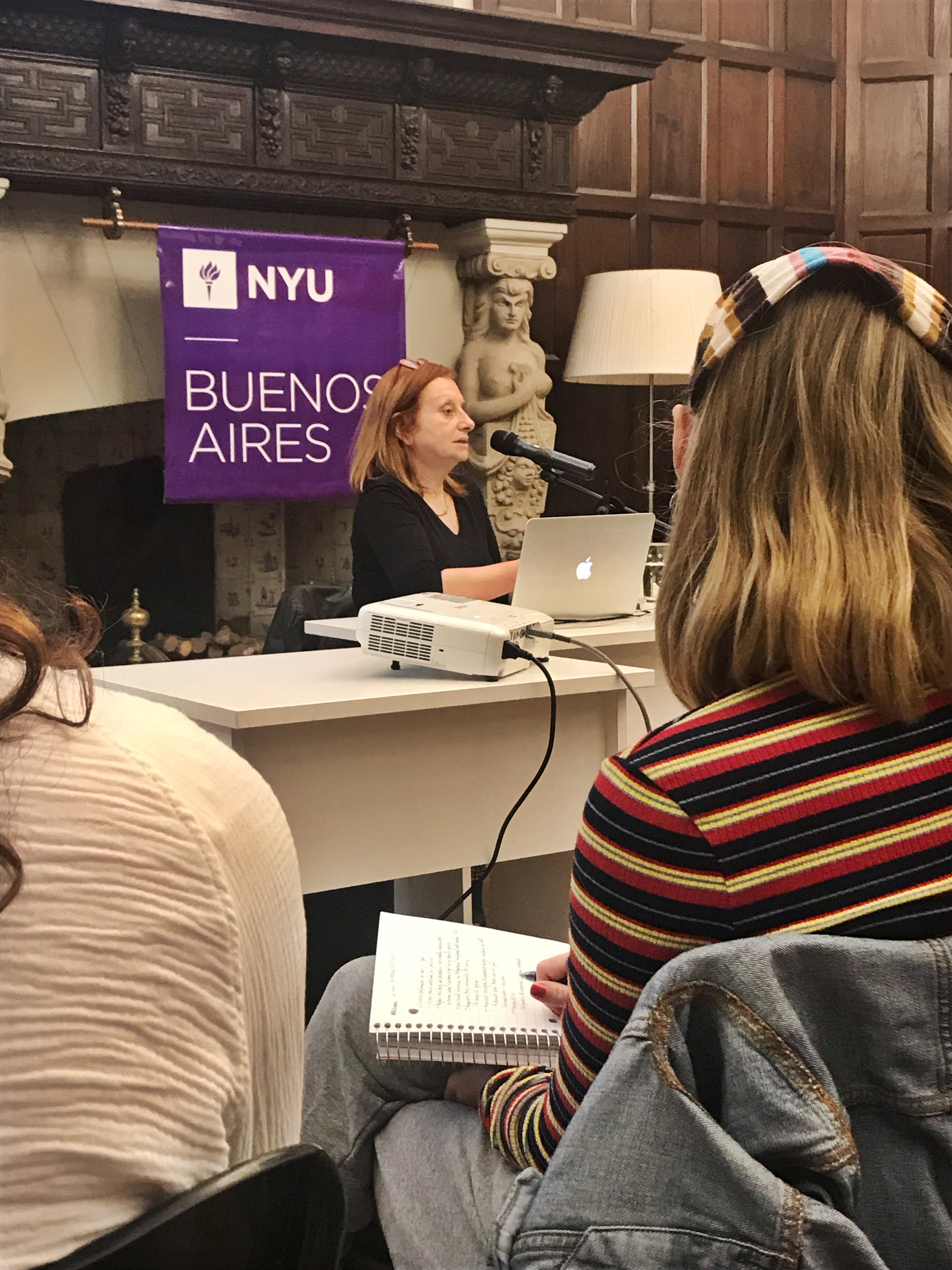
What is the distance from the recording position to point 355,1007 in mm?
1173

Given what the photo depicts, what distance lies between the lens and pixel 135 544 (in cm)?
433

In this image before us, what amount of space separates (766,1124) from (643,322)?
13.1 feet

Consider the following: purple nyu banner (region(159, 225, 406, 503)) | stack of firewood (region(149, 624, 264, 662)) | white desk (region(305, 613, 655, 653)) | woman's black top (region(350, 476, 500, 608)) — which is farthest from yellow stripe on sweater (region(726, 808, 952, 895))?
stack of firewood (region(149, 624, 264, 662))

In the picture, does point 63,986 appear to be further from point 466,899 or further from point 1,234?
point 1,234

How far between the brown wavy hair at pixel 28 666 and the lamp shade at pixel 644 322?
389 cm

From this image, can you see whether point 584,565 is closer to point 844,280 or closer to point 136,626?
point 136,626

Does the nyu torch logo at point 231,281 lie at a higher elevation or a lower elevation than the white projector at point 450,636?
higher

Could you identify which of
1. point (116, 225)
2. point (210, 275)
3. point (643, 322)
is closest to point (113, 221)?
point (116, 225)

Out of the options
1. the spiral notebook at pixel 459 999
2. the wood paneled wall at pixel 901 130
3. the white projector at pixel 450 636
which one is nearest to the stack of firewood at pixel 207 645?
the white projector at pixel 450 636

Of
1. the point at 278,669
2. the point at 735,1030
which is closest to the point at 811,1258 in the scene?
the point at 735,1030

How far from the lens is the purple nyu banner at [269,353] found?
12.7 ft

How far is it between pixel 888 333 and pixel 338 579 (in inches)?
154

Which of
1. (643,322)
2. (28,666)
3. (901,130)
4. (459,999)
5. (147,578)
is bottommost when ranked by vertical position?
(459,999)

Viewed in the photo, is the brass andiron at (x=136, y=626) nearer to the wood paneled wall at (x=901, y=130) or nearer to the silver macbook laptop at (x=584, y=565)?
the silver macbook laptop at (x=584, y=565)
